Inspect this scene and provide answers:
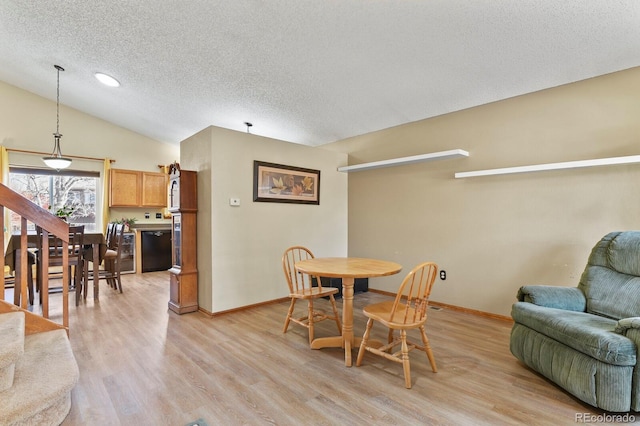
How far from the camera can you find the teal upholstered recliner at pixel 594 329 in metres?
1.71

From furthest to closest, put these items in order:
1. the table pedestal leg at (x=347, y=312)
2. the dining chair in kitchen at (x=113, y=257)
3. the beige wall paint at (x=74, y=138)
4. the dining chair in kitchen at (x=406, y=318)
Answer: the beige wall paint at (x=74, y=138), the dining chair in kitchen at (x=113, y=257), the table pedestal leg at (x=347, y=312), the dining chair in kitchen at (x=406, y=318)

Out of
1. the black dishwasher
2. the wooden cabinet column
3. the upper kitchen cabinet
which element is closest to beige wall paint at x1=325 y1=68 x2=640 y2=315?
the wooden cabinet column

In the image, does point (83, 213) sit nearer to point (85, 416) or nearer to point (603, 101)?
point (85, 416)

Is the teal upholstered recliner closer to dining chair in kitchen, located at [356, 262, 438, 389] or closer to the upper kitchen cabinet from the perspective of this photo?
dining chair in kitchen, located at [356, 262, 438, 389]

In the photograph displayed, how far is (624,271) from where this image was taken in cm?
231

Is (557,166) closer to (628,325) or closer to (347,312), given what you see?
(628,325)

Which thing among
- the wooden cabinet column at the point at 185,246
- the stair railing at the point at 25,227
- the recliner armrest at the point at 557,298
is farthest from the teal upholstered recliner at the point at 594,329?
the stair railing at the point at 25,227

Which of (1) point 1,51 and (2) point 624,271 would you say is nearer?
(2) point 624,271

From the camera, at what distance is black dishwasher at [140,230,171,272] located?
6254mm

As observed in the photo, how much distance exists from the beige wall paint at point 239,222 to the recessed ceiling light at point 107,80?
152 cm

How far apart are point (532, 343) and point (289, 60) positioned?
130 inches

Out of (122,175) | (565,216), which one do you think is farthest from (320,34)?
(122,175)

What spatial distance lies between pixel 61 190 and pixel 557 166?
316 inches

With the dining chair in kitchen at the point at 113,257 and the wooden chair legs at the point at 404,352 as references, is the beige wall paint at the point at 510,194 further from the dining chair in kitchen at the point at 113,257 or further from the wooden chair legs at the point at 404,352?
the dining chair in kitchen at the point at 113,257
